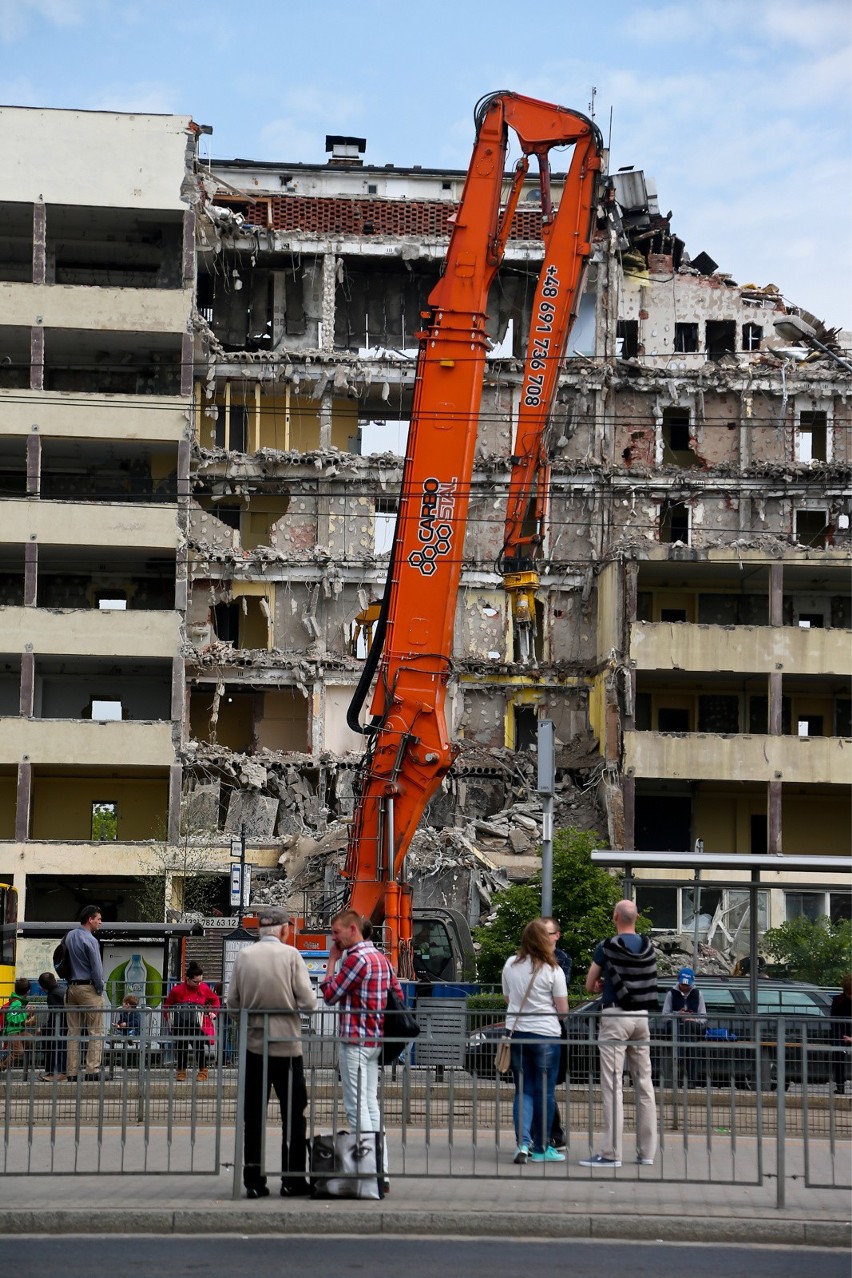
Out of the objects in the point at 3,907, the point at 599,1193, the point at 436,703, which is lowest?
the point at 599,1193

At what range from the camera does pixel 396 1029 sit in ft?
42.4

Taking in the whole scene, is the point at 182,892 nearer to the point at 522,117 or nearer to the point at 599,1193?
the point at 522,117

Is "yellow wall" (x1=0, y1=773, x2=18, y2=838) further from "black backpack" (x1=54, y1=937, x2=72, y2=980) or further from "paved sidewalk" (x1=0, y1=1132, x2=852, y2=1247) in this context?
"paved sidewalk" (x1=0, y1=1132, x2=852, y2=1247)

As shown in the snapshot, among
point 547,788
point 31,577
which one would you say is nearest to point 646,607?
point 31,577

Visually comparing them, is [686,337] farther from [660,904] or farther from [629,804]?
[660,904]

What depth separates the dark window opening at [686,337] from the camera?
184ft

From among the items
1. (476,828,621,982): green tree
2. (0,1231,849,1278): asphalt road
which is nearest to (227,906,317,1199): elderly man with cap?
Answer: (0,1231,849,1278): asphalt road

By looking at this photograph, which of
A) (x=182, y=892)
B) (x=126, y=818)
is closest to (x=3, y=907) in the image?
(x=182, y=892)

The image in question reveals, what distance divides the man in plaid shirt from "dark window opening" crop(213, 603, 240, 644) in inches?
1599

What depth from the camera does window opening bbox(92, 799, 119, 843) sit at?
5072cm

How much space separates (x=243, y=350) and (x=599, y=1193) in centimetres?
4499

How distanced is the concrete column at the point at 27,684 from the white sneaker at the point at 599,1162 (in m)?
35.3

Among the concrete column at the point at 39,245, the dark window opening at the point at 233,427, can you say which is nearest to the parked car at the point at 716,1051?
the concrete column at the point at 39,245

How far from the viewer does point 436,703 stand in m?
27.6
